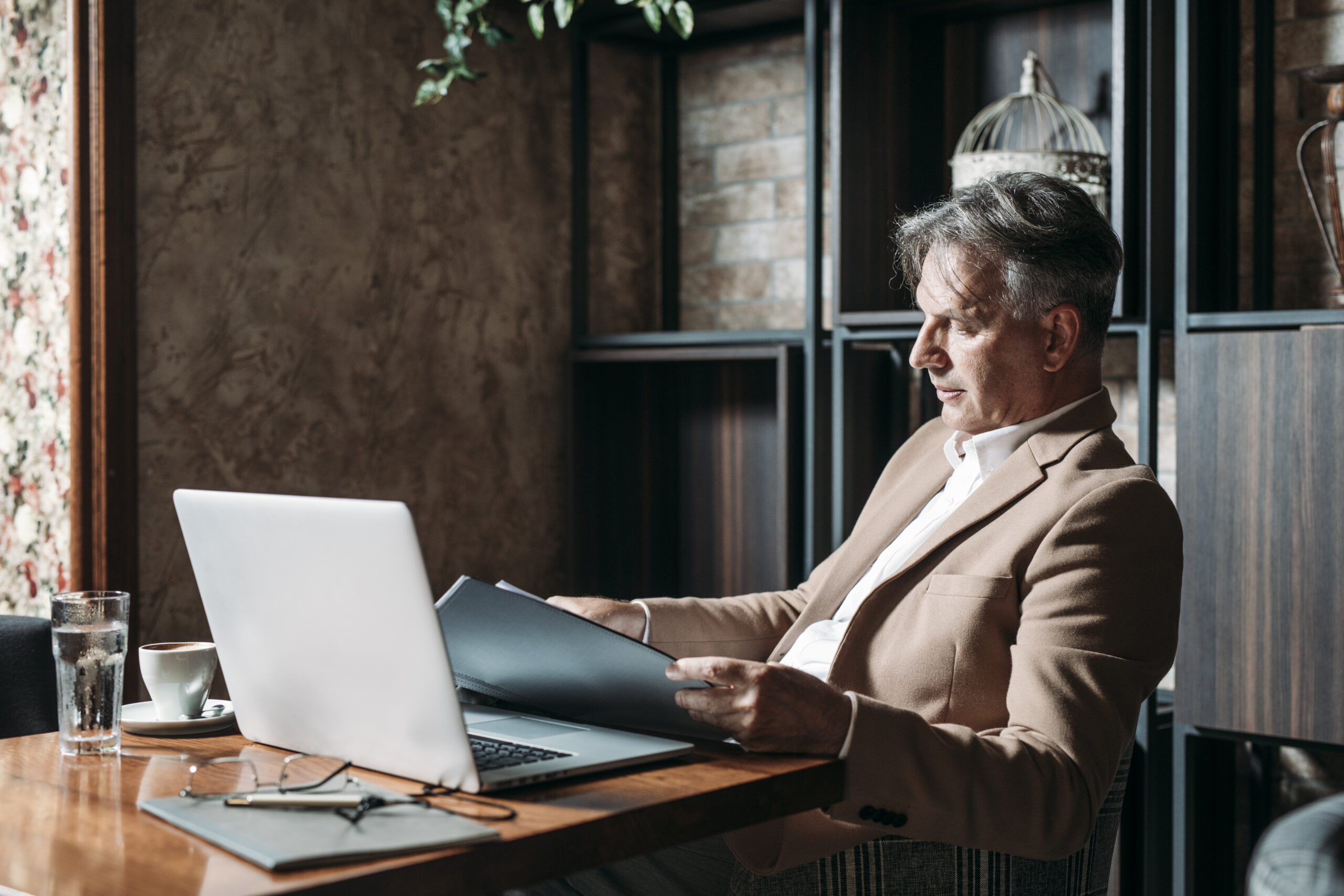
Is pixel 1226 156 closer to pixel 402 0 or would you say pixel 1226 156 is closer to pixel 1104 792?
pixel 1104 792

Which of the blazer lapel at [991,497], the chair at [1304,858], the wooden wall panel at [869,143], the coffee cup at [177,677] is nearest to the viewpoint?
the chair at [1304,858]

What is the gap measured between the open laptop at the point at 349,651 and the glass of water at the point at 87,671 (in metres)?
0.09

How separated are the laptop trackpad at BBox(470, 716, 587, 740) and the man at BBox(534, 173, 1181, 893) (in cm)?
14

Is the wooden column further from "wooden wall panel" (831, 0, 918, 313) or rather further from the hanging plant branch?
"wooden wall panel" (831, 0, 918, 313)

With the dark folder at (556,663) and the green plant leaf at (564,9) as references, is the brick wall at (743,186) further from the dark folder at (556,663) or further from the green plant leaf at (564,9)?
the dark folder at (556,663)

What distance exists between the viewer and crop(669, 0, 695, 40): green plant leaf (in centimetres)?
246

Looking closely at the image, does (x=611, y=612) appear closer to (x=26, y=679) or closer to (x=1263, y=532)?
(x=26, y=679)

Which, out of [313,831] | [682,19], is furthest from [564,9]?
[313,831]

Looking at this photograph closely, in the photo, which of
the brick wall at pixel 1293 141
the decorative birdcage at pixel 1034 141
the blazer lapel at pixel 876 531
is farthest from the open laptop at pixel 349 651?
the brick wall at pixel 1293 141

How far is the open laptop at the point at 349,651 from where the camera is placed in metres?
0.99

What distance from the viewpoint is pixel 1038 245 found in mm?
1547

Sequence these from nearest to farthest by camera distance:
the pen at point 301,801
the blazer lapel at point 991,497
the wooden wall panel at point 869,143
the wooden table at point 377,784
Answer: the wooden table at point 377,784 → the pen at point 301,801 → the blazer lapel at point 991,497 → the wooden wall panel at point 869,143

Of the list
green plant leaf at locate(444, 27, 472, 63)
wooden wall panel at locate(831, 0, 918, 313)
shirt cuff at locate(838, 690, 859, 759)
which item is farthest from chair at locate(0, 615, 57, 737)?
wooden wall panel at locate(831, 0, 918, 313)

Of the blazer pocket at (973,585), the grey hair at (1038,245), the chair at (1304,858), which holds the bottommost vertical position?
the chair at (1304,858)
